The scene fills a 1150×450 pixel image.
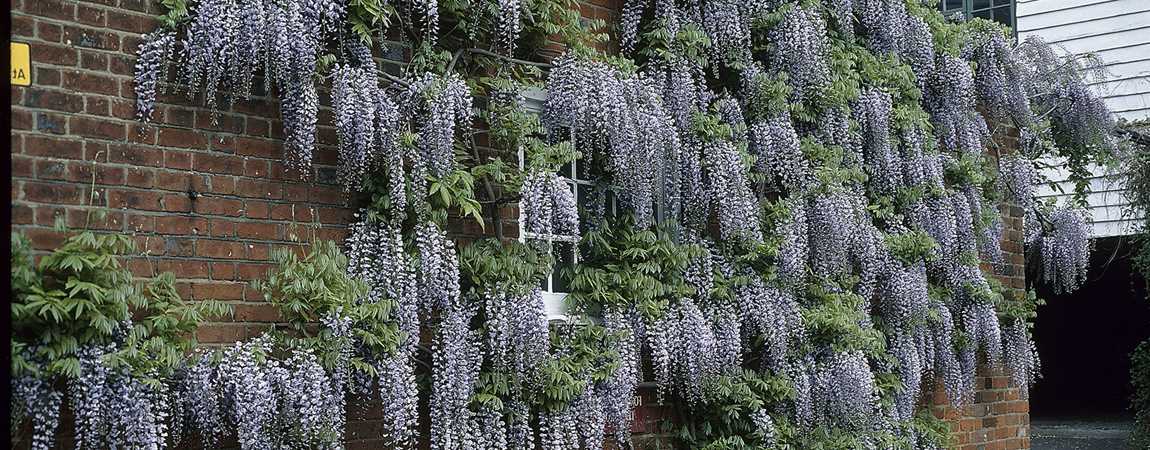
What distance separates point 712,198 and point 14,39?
9.89ft

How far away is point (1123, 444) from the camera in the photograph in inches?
450

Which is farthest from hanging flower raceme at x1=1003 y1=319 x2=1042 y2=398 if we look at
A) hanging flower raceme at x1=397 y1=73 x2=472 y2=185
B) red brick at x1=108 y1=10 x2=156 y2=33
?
red brick at x1=108 y1=10 x2=156 y2=33

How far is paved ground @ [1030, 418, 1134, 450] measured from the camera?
1147cm

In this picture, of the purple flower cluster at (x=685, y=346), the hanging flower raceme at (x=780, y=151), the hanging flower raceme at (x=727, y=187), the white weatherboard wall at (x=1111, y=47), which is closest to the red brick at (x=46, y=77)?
the purple flower cluster at (x=685, y=346)

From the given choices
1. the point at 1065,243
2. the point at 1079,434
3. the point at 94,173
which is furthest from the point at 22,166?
the point at 1079,434

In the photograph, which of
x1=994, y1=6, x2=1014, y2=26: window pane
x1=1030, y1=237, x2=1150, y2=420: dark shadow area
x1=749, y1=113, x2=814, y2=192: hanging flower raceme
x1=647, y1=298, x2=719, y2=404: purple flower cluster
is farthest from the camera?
x1=1030, y1=237, x2=1150, y2=420: dark shadow area

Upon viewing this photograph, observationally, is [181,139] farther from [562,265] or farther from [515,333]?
[562,265]

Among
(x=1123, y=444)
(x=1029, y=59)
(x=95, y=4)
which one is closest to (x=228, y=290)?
(x=95, y=4)

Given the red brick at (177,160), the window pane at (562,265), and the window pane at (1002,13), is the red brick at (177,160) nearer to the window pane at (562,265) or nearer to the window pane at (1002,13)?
the window pane at (562,265)

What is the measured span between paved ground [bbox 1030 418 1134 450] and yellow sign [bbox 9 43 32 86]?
977 centimetres

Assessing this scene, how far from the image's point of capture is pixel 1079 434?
1248cm

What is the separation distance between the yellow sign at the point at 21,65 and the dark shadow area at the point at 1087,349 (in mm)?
13150

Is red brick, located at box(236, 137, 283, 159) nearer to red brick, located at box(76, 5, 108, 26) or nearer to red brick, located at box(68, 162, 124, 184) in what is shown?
red brick, located at box(68, 162, 124, 184)

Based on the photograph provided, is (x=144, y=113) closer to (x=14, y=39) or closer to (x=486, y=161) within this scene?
(x=14, y=39)
